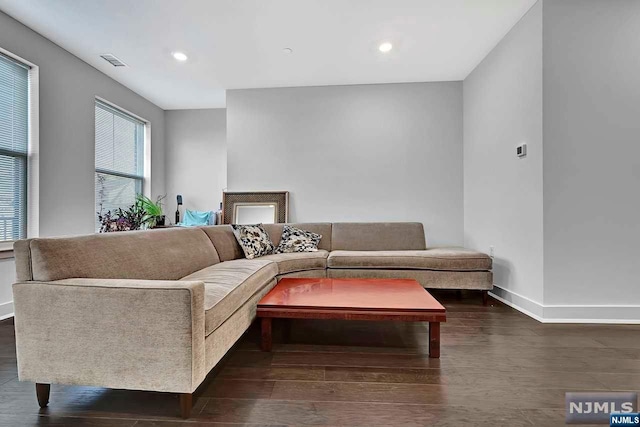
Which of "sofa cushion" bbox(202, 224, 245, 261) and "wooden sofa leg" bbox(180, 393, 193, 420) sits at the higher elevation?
"sofa cushion" bbox(202, 224, 245, 261)

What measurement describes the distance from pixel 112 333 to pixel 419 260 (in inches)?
104

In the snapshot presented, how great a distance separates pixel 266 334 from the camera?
197 centimetres

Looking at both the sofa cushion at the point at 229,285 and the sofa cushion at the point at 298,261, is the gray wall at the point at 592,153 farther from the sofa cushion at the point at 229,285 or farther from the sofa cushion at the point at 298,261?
the sofa cushion at the point at 229,285

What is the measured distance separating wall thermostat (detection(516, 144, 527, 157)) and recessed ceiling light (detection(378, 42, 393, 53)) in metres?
1.60

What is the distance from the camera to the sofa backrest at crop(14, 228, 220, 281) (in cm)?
139

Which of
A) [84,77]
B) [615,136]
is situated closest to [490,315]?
[615,136]

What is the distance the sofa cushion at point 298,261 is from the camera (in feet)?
9.89

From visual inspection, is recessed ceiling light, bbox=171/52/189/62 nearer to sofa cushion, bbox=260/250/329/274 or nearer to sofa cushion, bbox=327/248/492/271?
sofa cushion, bbox=260/250/329/274

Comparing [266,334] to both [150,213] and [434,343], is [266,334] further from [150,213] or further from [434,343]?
[150,213]

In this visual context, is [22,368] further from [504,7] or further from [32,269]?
[504,7]

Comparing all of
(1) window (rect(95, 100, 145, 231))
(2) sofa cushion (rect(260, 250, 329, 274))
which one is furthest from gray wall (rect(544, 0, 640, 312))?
(1) window (rect(95, 100, 145, 231))

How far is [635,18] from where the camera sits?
2400 mm

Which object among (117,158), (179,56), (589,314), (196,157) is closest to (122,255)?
(179,56)

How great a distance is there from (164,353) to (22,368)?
70cm
